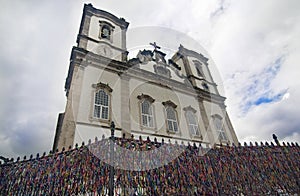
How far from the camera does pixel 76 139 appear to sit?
871cm

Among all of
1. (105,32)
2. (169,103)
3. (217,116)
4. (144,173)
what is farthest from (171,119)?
(105,32)

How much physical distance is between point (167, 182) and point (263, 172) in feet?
10.6

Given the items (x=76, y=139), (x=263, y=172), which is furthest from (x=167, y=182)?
(x=76, y=139)

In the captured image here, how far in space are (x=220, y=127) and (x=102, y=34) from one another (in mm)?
13321

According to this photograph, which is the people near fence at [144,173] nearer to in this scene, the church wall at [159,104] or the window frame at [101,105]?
the window frame at [101,105]

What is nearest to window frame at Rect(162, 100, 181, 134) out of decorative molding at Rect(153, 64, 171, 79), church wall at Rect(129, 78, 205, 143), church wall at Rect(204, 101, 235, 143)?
church wall at Rect(129, 78, 205, 143)

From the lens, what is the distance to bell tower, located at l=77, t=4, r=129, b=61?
13422mm

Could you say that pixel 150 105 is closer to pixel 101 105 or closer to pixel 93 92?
pixel 101 105

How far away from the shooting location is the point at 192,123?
14.1 m

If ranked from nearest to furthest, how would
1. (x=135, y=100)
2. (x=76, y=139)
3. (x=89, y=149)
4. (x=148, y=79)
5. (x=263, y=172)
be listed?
(x=89, y=149) → (x=263, y=172) → (x=76, y=139) → (x=135, y=100) → (x=148, y=79)

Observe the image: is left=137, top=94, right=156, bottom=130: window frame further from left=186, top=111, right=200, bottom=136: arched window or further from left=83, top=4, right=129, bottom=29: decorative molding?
left=83, top=4, right=129, bottom=29: decorative molding

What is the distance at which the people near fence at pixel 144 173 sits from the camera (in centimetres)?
414

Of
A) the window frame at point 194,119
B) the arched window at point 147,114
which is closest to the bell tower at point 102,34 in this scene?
the arched window at point 147,114

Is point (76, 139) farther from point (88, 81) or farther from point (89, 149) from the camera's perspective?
point (89, 149)
